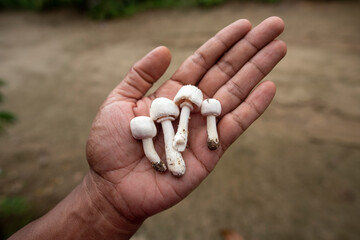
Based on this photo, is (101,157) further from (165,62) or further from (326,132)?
(326,132)

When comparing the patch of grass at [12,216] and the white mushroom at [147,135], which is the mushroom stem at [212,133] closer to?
the white mushroom at [147,135]

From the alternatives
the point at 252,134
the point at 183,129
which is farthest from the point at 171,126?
the point at 252,134

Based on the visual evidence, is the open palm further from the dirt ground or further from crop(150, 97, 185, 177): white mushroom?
the dirt ground

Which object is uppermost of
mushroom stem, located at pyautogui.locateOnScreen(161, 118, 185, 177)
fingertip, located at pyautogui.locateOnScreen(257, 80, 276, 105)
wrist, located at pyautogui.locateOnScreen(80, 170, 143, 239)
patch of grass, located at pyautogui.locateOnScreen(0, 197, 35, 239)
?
fingertip, located at pyautogui.locateOnScreen(257, 80, 276, 105)

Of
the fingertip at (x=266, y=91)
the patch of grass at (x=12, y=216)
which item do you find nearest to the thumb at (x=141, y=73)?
the fingertip at (x=266, y=91)

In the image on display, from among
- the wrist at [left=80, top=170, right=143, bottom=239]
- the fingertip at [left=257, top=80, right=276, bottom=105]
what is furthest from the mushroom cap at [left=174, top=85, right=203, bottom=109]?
the wrist at [left=80, top=170, right=143, bottom=239]

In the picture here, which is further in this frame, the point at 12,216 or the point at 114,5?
the point at 114,5

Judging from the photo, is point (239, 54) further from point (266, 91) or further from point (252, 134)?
point (252, 134)

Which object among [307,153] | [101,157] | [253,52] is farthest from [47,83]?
[307,153]
